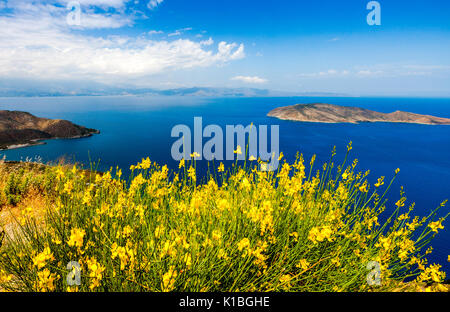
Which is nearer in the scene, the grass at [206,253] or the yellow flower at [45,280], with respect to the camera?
the yellow flower at [45,280]

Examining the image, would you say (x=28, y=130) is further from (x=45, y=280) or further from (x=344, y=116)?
(x=344, y=116)

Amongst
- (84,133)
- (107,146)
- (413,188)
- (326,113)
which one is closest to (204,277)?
(413,188)

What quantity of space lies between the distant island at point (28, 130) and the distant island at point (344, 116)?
117499 millimetres

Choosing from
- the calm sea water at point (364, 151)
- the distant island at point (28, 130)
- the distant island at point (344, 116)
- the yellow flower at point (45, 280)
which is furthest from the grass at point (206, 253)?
the distant island at point (344, 116)

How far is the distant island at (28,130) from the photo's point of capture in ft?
211

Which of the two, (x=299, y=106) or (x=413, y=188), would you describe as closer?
(x=413, y=188)

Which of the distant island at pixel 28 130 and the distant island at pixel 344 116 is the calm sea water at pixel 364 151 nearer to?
the distant island at pixel 28 130

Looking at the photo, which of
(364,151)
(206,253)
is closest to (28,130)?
(206,253)

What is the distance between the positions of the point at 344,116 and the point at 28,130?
Answer: 159059 millimetres
